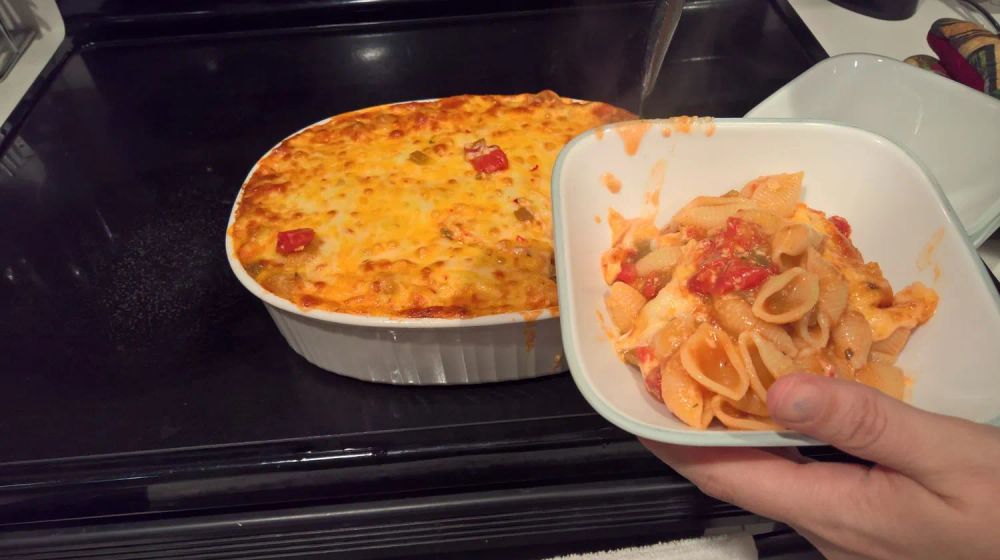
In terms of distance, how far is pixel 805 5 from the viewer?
103 inches

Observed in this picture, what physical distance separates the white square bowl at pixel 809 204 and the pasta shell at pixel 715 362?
0.07 m

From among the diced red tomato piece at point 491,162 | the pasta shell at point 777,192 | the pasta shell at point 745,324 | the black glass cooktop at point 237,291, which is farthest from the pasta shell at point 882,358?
the diced red tomato piece at point 491,162

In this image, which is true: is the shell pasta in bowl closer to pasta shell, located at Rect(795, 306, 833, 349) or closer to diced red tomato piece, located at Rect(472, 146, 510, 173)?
pasta shell, located at Rect(795, 306, 833, 349)

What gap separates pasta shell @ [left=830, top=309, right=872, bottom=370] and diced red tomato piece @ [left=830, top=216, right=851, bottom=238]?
21 centimetres

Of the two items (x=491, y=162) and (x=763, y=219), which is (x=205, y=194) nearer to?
(x=491, y=162)

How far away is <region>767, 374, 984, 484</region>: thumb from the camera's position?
755 mm

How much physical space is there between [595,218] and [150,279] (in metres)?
1.31

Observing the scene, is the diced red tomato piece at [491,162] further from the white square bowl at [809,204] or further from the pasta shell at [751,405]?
the pasta shell at [751,405]

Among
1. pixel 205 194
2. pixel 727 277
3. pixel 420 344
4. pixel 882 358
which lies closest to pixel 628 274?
pixel 727 277

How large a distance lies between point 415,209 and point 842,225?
3.01 feet

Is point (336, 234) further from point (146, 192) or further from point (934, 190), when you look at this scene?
point (934, 190)

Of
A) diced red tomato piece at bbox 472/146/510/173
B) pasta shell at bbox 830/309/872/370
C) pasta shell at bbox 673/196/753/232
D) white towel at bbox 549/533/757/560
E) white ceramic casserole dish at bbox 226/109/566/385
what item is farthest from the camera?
diced red tomato piece at bbox 472/146/510/173

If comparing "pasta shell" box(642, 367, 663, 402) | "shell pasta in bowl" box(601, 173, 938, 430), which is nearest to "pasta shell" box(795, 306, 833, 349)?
"shell pasta in bowl" box(601, 173, 938, 430)

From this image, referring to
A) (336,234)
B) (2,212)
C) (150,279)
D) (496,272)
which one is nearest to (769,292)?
(496,272)
